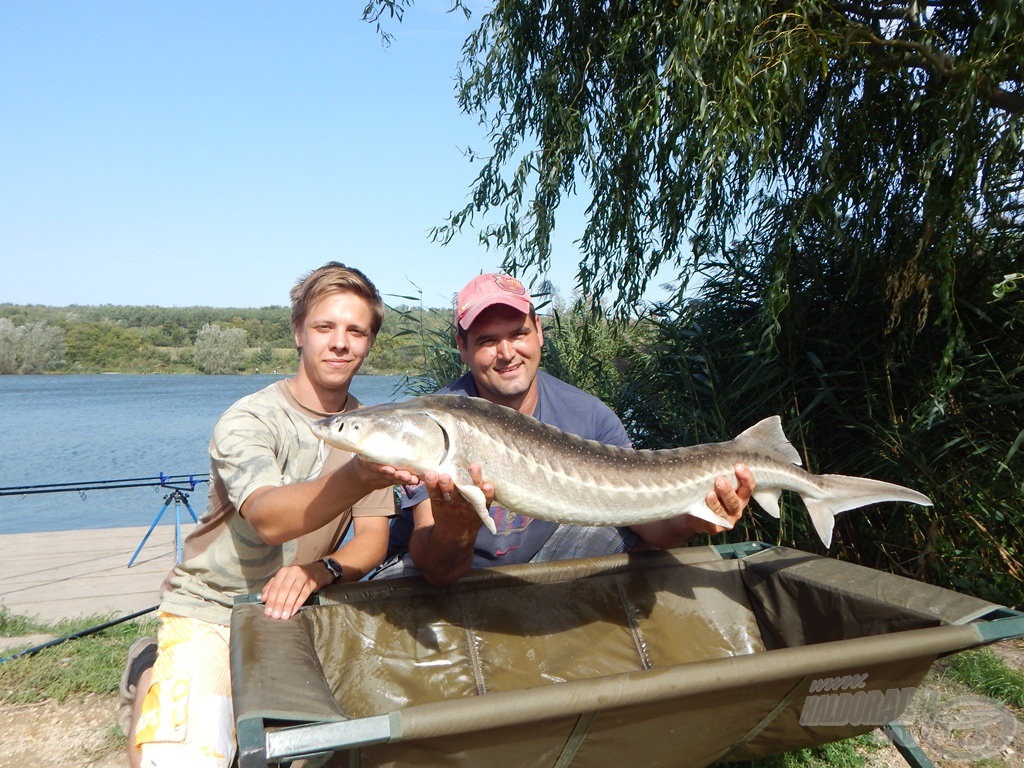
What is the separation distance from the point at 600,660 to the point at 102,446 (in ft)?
75.1

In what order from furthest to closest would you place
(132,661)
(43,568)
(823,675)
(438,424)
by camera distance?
(43,568) < (132,661) < (438,424) < (823,675)

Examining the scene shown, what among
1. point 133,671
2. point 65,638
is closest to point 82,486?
point 65,638

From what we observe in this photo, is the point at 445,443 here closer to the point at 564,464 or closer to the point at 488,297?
the point at 564,464

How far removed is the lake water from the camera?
12352mm

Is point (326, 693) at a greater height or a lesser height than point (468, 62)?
lesser

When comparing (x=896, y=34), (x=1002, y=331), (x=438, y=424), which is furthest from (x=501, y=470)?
(x=896, y=34)

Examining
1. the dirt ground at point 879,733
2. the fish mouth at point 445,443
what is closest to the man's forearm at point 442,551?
the fish mouth at point 445,443

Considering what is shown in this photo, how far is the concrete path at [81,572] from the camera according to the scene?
195 inches

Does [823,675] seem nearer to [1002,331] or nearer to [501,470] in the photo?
[501,470]

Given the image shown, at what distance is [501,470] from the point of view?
211cm

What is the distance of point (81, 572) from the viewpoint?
6000mm

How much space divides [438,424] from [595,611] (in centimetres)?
122

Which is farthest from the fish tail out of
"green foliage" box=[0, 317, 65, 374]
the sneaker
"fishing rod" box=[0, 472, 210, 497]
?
"green foliage" box=[0, 317, 65, 374]

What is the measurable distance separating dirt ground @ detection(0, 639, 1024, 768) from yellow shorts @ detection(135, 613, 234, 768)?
2.89 ft
